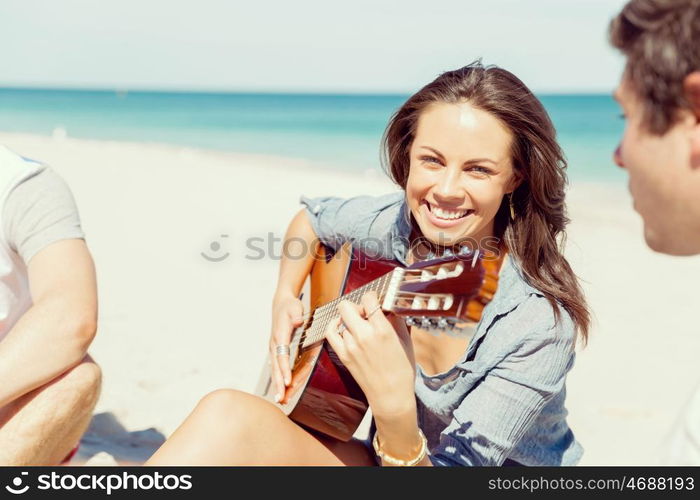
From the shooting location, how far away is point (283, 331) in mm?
2885

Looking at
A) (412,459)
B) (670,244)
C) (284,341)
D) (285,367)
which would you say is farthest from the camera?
(284,341)

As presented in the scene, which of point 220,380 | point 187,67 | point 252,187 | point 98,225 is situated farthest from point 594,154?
point 187,67

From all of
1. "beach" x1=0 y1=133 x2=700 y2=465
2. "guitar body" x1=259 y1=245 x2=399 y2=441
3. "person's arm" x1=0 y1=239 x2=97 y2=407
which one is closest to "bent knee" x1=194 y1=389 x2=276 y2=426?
"guitar body" x1=259 y1=245 x2=399 y2=441

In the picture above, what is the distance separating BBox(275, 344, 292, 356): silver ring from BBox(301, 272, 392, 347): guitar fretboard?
0.26 feet

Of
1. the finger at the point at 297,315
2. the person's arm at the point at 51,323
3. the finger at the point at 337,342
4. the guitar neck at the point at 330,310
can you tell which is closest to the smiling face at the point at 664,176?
the guitar neck at the point at 330,310

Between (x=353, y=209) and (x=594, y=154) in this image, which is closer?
(x=353, y=209)

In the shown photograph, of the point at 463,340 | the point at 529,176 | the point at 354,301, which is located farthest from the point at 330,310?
the point at 529,176

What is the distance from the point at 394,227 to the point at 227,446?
45.4 inches

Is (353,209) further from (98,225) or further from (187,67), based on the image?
(187,67)

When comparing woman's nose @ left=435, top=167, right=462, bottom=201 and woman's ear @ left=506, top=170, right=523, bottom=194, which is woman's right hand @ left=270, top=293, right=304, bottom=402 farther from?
woman's ear @ left=506, top=170, right=523, bottom=194

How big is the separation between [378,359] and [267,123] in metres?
27.6

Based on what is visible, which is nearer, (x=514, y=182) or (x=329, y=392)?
(x=329, y=392)

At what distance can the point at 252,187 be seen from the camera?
10.3m

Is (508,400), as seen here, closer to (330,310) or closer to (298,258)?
(330,310)
